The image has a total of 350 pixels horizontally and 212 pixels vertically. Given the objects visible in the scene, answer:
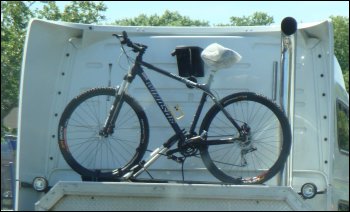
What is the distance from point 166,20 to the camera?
49.4 m

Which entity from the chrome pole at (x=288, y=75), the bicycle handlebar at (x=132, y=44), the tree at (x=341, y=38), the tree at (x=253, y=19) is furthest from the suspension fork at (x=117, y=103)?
the tree at (x=253, y=19)

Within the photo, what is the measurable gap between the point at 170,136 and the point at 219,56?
84 centimetres

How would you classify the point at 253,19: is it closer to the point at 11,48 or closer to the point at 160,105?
the point at 11,48

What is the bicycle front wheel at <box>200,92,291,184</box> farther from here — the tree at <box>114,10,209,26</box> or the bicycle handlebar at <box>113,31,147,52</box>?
the tree at <box>114,10,209,26</box>

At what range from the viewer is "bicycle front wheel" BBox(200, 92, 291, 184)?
612 cm

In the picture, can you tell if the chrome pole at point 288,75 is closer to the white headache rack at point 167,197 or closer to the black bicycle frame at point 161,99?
the black bicycle frame at point 161,99

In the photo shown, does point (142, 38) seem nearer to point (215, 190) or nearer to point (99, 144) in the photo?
point (99, 144)

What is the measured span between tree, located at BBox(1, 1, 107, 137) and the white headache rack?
25.7ft

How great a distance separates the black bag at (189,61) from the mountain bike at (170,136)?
0.15m

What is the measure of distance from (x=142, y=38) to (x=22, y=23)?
36.0ft

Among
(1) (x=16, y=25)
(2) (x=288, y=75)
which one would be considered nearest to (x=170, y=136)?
(2) (x=288, y=75)

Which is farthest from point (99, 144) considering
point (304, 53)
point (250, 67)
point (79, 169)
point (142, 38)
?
point (304, 53)

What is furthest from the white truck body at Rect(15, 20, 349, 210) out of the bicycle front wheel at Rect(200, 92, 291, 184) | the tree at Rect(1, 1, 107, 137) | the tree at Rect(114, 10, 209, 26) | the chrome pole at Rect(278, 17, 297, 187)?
the tree at Rect(114, 10, 209, 26)

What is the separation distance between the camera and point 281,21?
6234 mm
